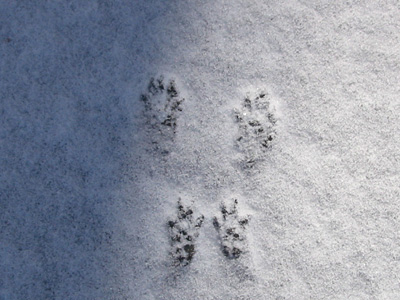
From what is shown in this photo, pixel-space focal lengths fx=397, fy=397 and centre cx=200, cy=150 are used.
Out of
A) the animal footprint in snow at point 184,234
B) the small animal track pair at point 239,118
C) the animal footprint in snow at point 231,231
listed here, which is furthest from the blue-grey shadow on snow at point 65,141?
the animal footprint in snow at point 231,231

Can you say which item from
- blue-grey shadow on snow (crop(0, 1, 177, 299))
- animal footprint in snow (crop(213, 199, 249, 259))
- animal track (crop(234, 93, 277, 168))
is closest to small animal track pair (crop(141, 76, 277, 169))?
animal track (crop(234, 93, 277, 168))

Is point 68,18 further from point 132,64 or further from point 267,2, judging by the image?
point 267,2

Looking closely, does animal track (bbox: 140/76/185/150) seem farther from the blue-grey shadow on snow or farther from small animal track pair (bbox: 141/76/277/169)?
the blue-grey shadow on snow

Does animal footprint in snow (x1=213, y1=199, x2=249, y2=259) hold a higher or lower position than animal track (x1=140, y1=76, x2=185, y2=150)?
lower

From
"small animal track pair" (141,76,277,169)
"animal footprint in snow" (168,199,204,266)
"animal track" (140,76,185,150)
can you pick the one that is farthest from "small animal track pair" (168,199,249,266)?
"animal track" (140,76,185,150)

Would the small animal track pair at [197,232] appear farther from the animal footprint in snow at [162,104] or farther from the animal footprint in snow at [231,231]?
the animal footprint in snow at [162,104]

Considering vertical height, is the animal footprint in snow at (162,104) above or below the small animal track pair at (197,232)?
above

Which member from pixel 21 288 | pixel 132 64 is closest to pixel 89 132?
pixel 132 64

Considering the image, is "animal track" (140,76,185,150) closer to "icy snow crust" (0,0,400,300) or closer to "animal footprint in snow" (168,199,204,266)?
"icy snow crust" (0,0,400,300)
